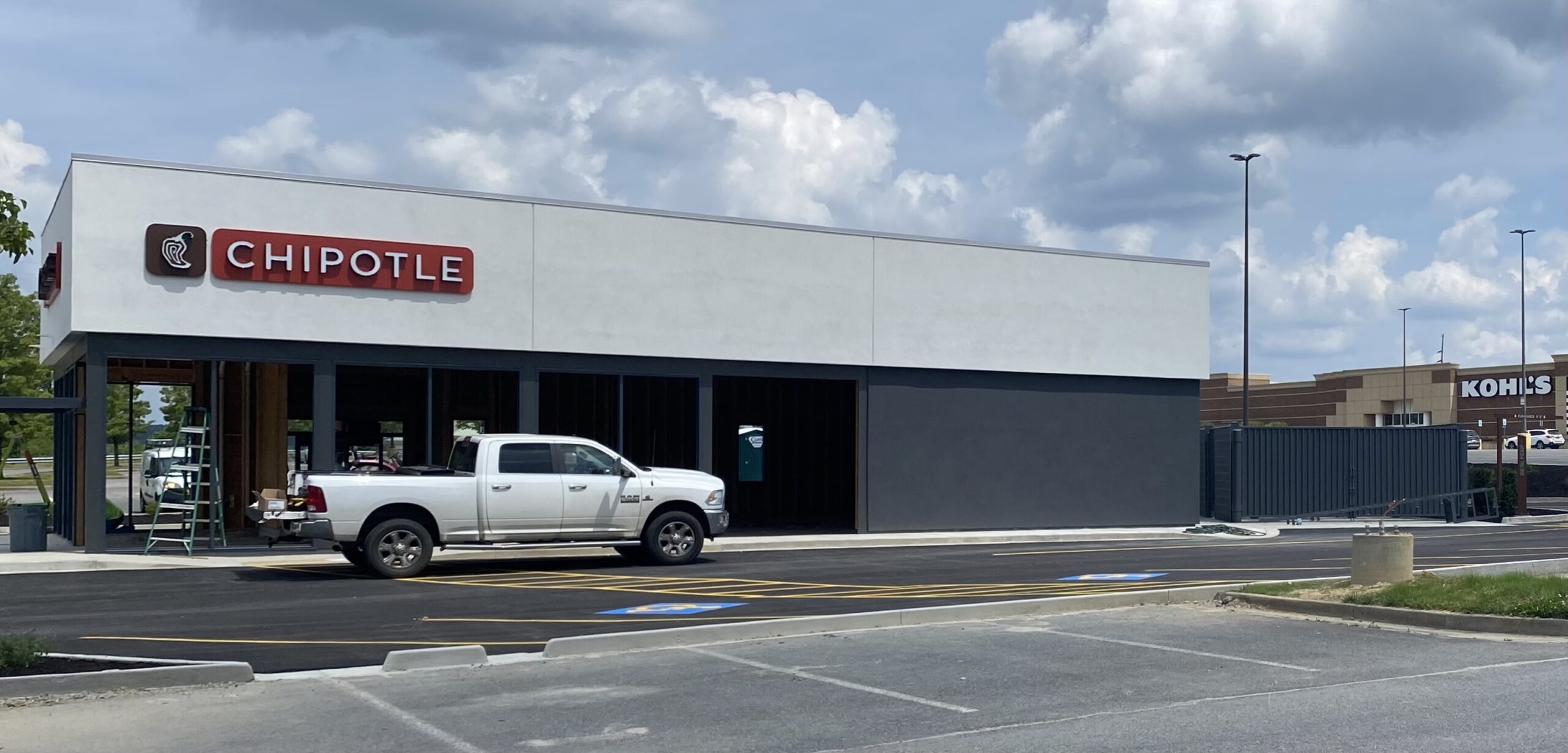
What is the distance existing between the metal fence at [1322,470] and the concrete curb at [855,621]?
19.0m

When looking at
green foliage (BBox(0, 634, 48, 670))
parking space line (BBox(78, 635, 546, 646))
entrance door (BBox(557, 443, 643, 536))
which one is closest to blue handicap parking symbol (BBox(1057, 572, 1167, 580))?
entrance door (BBox(557, 443, 643, 536))

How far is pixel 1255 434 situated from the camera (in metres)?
35.1

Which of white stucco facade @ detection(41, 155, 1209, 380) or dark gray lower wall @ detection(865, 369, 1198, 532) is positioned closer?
white stucco facade @ detection(41, 155, 1209, 380)

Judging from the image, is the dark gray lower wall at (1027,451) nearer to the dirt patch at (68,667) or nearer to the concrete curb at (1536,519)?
the concrete curb at (1536,519)

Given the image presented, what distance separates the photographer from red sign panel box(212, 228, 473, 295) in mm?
22547

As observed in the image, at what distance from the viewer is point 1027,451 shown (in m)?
30.7

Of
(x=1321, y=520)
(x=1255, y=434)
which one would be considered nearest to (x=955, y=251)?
(x=1255, y=434)

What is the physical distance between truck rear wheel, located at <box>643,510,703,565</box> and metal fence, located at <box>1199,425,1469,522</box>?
1864cm

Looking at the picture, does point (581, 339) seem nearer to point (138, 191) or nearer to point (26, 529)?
point (138, 191)

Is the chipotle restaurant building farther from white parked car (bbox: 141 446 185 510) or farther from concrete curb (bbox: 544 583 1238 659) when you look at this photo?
concrete curb (bbox: 544 583 1238 659)

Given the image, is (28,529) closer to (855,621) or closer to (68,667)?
(68,667)

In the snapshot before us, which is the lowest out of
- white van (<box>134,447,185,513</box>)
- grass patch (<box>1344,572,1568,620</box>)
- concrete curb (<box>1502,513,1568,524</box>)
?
concrete curb (<box>1502,513,1568,524</box>)

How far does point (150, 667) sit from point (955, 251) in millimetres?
21123

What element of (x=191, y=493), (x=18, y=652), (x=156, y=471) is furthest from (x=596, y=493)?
(x=156, y=471)
